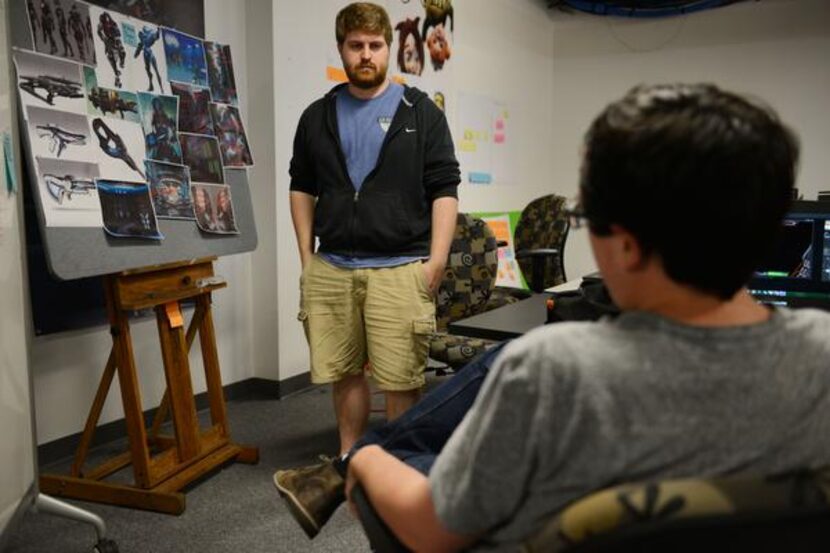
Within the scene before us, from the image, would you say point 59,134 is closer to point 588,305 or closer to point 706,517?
point 588,305

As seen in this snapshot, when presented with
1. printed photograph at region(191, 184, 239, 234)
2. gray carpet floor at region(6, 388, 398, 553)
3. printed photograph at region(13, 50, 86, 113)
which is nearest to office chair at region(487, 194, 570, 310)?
printed photograph at region(191, 184, 239, 234)

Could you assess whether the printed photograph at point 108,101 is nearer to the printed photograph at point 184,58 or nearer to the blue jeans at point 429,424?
the printed photograph at point 184,58

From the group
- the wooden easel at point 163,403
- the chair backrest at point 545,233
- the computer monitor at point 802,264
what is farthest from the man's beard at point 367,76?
the chair backrest at point 545,233

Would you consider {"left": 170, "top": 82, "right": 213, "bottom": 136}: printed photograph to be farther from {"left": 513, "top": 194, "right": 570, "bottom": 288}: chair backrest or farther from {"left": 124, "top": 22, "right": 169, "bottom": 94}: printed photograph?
{"left": 513, "top": 194, "right": 570, "bottom": 288}: chair backrest

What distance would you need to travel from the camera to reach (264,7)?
3.20 metres

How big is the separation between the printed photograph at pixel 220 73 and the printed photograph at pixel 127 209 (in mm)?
531

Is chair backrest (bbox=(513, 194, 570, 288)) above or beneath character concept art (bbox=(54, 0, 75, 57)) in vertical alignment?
beneath

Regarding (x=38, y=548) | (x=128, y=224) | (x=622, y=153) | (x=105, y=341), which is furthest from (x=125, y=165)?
(x=622, y=153)

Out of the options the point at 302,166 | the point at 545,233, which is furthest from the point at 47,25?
the point at 545,233

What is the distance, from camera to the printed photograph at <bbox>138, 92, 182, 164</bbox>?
2.38 metres

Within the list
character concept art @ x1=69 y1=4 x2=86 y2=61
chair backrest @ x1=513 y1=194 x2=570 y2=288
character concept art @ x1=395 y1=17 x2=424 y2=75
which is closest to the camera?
character concept art @ x1=69 y1=4 x2=86 y2=61

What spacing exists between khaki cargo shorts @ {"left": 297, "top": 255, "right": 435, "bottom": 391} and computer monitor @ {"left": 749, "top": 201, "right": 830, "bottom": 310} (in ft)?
3.23

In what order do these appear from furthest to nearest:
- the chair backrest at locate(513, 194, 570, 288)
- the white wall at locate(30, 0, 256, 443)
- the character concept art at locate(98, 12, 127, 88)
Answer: the chair backrest at locate(513, 194, 570, 288), the white wall at locate(30, 0, 256, 443), the character concept art at locate(98, 12, 127, 88)

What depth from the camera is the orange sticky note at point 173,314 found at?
7.62 ft
